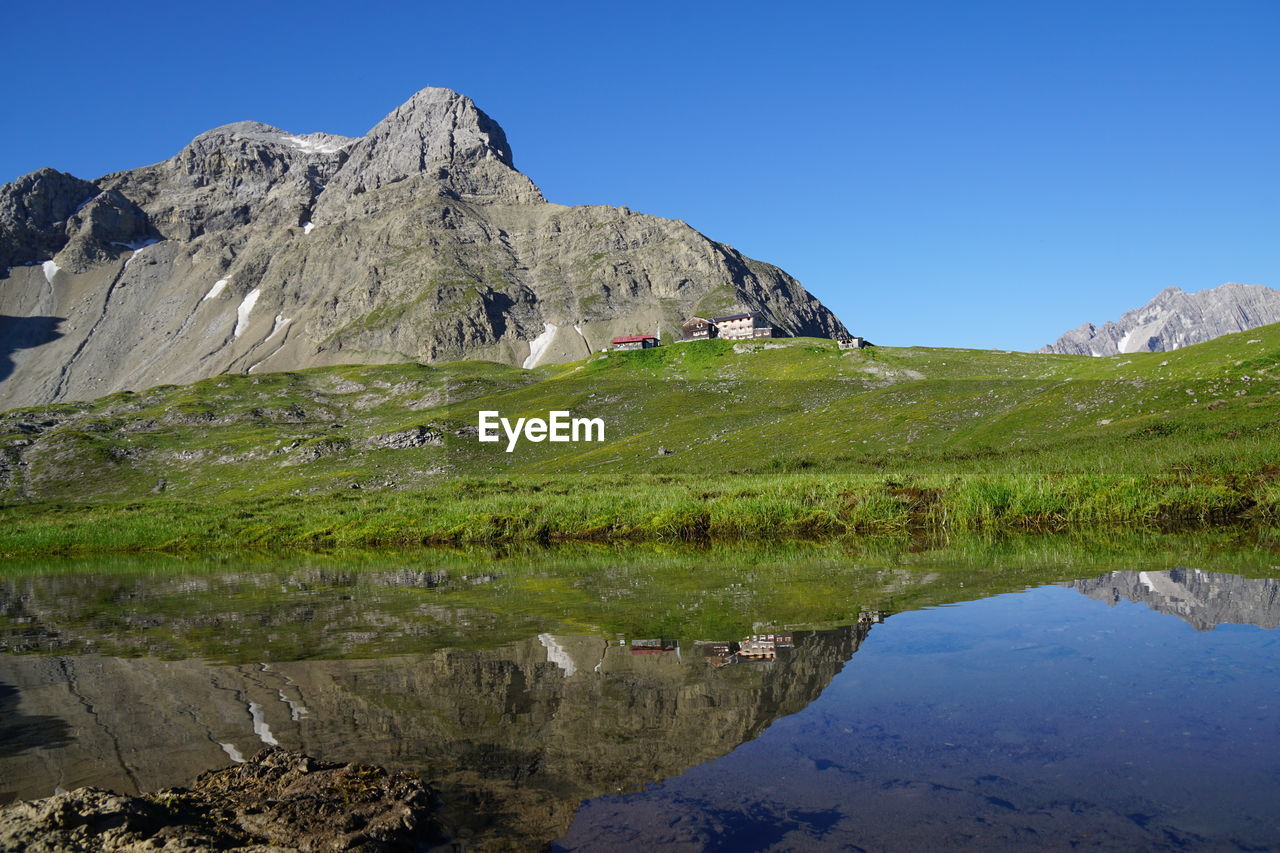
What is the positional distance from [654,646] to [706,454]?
6526cm

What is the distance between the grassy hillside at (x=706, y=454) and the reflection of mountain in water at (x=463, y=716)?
23.5 metres

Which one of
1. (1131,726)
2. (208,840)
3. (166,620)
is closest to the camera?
(208,840)

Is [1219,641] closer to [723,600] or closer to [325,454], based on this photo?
[723,600]

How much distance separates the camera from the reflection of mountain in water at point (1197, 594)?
14562 millimetres

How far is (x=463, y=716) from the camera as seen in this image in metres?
10.6

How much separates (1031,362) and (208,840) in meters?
109

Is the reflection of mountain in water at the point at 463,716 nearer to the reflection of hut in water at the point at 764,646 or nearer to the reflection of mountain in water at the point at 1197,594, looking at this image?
the reflection of hut in water at the point at 764,646

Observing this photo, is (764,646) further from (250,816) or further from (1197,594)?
(1197,594)

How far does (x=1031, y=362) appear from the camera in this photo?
10131 cm

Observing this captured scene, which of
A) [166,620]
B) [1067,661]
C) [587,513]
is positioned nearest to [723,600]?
[1067,661]

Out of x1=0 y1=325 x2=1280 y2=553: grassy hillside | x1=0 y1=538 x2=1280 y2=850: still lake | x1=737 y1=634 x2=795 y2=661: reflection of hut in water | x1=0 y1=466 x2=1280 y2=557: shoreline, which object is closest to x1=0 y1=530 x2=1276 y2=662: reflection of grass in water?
x1=0 y1=538 x2=1280 y2=850: still lake

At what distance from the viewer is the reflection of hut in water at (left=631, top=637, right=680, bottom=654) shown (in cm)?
1380

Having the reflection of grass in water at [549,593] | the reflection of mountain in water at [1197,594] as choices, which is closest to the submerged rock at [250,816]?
the reflection of grass in water at [549,593]

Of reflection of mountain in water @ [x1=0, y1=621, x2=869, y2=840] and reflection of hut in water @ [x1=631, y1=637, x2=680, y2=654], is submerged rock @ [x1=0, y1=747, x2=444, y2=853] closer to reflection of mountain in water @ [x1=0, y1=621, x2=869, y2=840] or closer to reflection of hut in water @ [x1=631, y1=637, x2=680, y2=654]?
reflection of mountain in water @ [x1=0, y1=621, x2=869, y2=840]
